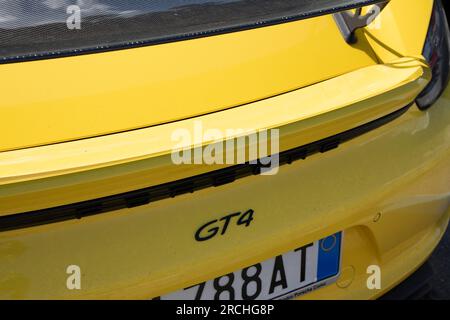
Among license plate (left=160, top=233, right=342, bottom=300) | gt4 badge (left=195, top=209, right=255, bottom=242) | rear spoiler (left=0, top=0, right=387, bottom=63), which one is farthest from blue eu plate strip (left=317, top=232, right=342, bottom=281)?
rear spoiler (left=0, top=0, right=387, bottom=63)

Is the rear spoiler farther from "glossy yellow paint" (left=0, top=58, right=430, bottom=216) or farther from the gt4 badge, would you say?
the gt4 badge

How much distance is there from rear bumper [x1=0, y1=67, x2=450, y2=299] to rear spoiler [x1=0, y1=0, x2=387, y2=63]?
0.29 metres

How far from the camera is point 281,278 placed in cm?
163

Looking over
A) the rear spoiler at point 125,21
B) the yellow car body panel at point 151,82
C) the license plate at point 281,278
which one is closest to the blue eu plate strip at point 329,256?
the license plate at point 281,278

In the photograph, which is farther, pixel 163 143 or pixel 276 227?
pixel 276 227

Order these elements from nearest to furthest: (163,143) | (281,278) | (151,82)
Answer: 1. (163,143)
2. (151,82)
3. (281,278)

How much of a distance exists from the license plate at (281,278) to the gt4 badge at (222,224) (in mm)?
122

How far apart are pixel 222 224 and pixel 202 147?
23 cm

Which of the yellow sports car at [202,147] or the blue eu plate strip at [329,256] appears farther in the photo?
the blue eu plate strip at [329,256]

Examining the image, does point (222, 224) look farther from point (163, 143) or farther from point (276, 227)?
point (163, 143)

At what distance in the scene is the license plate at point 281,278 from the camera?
1.52 meters

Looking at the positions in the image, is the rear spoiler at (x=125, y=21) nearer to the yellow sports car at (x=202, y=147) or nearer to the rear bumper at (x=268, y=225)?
the yellow sports car at (x=202, y=147)

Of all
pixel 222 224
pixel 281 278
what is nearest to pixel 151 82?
pixel 222 224

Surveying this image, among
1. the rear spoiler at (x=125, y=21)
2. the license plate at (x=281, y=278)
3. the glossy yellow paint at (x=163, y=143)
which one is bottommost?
the license plate at (x=281, y=278)
